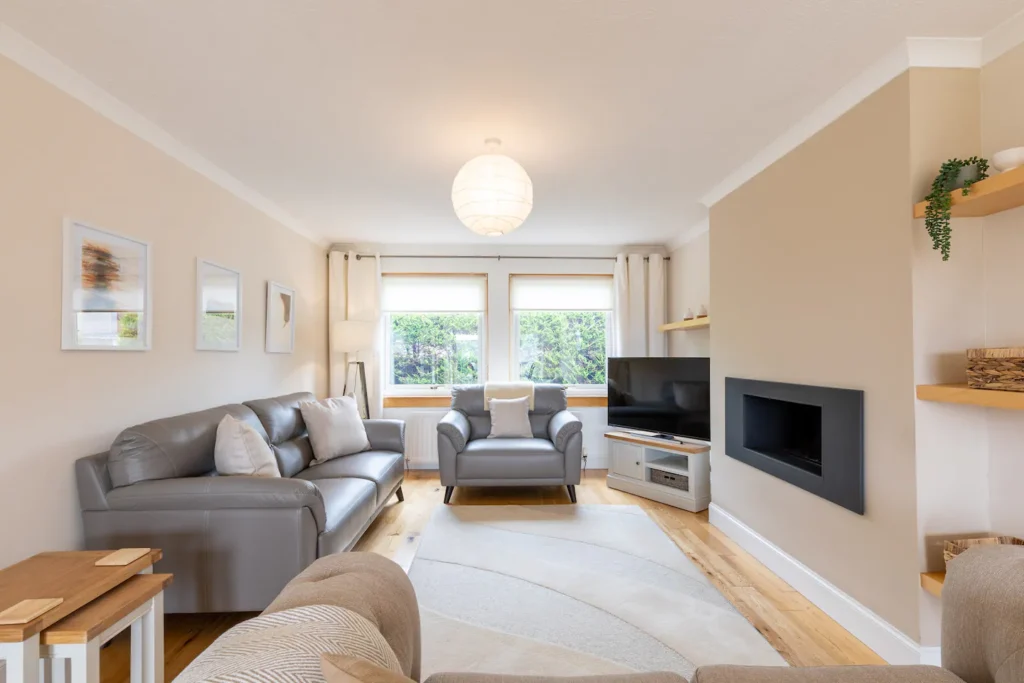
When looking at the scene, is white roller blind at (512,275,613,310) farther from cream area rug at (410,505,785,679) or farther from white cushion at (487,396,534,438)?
cream area rug at (410,505,785,679)

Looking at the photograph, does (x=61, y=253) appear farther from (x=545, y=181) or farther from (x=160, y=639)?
(x=545, y=181)

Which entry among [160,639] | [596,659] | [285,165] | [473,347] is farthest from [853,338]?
[473,347]

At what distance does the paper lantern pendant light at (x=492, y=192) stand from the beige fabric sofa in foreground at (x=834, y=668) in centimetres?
163

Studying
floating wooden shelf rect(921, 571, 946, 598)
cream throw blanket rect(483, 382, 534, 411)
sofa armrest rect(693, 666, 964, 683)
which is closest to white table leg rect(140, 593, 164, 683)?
sofa armrest rect(693, 666, 964, 683)

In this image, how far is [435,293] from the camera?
5.38 meters

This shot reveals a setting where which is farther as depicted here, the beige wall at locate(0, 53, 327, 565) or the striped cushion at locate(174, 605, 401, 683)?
the beige wall at locate(0, 53, 327, 565)

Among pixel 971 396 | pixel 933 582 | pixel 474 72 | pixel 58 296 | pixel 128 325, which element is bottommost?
pixel 933 582

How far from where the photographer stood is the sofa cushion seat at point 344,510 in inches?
91.2

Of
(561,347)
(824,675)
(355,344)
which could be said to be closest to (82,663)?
(824,675)

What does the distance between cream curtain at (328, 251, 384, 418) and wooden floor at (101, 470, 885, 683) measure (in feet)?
3.93

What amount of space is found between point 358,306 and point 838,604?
180 inches

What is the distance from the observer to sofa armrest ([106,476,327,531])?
2.07m

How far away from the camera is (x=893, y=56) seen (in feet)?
6.32

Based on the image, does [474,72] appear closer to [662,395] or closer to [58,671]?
[58,671]
